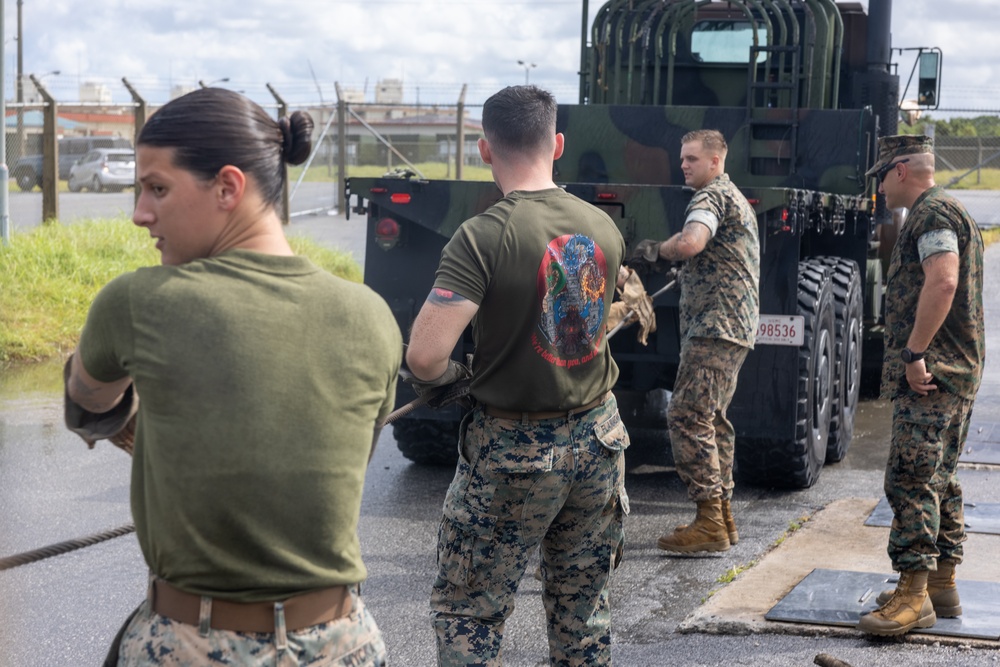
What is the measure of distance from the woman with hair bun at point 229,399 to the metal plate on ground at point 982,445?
6.06 meters

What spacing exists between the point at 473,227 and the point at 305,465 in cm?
144

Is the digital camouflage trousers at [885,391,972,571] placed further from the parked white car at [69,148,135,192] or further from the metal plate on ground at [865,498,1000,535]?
the parked white car at [69,148,135,192]

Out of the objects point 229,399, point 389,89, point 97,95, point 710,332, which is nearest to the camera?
point 229,399

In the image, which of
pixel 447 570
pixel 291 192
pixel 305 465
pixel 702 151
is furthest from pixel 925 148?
pixel 291 192

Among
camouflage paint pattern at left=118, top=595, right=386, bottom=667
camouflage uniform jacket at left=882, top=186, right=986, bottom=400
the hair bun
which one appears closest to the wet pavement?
camouflage uniform jacket at left=882, top=186, right=986, bottom=400

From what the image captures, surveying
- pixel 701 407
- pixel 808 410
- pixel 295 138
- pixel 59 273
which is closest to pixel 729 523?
pixel 701 407

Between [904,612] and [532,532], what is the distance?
1.75 m

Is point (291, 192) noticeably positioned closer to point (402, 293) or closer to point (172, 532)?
point (402, 293)

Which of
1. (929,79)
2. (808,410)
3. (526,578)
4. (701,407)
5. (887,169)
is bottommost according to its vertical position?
(526,578)

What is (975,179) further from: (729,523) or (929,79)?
(729,523)

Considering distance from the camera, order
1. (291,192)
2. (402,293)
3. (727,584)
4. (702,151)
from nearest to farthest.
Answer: (727,584) < (702,151) < (402,293) < (291,192)

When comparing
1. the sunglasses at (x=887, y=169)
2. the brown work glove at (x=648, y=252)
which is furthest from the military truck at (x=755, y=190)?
the sunglasses at (x=887, y=169)

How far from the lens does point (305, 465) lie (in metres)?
2.11

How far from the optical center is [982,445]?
830 centimetres
